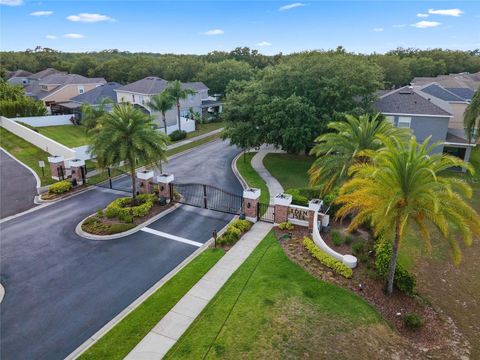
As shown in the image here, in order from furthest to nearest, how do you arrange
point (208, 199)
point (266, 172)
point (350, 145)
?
point (266, 172)
point (208, 199)
point (350, 145)

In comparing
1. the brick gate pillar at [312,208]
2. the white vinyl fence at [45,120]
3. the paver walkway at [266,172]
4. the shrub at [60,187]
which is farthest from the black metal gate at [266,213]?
the white vinyl fence at [45,120]

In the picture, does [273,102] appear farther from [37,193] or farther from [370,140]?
[37,193]

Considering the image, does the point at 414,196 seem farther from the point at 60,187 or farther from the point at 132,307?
the point at 60,187

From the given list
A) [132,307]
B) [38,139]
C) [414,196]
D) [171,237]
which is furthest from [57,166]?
[414,196]

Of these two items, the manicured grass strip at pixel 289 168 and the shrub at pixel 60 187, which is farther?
the manicured grass strip at pixel 289 168

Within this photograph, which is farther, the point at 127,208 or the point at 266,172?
the point at 266,172

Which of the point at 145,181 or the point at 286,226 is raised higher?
the point at 145,181

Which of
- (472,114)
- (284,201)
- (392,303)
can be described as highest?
(472,114)

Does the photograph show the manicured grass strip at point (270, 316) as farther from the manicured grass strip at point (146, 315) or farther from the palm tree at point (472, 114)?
the palm tree at point (472, 114)
